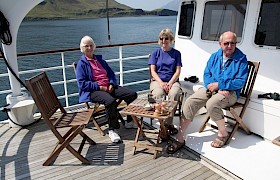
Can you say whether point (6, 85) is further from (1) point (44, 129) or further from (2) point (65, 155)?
(2) point (65, 155)

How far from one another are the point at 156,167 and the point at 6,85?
449 inches

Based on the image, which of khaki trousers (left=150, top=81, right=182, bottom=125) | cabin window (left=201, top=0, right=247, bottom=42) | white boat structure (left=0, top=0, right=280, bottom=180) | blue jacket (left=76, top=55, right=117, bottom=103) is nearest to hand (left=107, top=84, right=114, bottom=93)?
blue jacket (left=76, top=55, right=117, bottom=103)

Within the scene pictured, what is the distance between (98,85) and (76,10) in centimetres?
5872

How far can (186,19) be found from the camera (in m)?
4.35

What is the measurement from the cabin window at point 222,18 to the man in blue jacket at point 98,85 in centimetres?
162

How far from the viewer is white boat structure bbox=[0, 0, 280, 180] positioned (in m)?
2.64

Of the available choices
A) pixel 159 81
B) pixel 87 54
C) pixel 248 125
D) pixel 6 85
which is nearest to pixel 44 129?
pixel 87 54

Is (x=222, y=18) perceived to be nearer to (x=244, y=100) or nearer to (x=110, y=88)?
(x=244, y=100)

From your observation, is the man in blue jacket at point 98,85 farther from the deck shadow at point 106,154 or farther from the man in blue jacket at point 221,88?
the man in blue jacket at point 221,88

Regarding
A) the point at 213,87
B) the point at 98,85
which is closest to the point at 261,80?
the point at 213,87

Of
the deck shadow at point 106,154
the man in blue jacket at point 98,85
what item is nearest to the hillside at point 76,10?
the man in blue jacket at point 98,85

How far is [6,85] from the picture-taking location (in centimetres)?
1192

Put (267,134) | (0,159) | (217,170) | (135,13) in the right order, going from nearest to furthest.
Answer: (217,170), (0,159), (267,134), (135,13)

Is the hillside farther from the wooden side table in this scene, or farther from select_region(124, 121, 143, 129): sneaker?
the wooden side table
